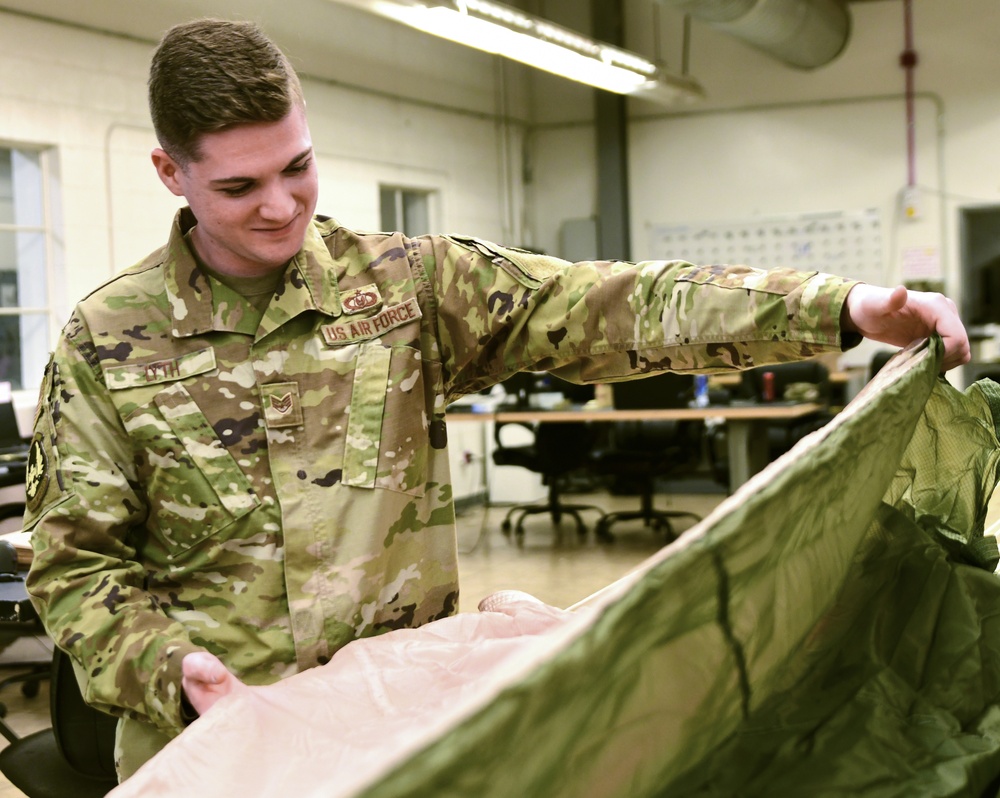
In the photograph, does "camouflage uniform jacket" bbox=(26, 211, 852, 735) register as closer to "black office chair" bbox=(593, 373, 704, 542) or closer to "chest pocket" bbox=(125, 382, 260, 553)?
"chest pocket" bbox=(125, 382, 260, 553)

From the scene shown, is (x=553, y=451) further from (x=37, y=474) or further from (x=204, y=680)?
(x=204, y=680)

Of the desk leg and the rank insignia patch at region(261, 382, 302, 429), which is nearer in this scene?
the rank insignia patch at region(261, 382, 302, 429)

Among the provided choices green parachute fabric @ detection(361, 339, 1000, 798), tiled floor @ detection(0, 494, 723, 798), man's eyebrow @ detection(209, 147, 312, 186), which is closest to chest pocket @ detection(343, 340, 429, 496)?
man's eyebrow @ detection(209, 147, 312, 186)

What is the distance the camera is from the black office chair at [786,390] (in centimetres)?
638

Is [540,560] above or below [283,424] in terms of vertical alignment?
below

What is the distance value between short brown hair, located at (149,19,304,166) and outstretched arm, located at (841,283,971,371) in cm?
66

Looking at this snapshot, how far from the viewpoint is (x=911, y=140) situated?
27.2ft

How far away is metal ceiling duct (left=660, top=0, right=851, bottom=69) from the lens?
6.44m

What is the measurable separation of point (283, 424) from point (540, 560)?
4.54m

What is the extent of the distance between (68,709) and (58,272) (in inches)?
162

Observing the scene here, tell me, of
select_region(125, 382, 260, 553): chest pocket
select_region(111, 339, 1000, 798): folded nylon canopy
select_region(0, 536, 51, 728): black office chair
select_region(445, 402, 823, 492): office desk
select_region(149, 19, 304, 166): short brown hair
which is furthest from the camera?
select_region(445, 402, 823, 492): office desk

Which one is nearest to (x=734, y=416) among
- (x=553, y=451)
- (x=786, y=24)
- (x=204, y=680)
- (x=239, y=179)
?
(x=553, y=451)

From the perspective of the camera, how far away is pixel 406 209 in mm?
8016

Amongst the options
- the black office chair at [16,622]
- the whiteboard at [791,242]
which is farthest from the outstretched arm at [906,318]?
the whiteboard at [791,242]
